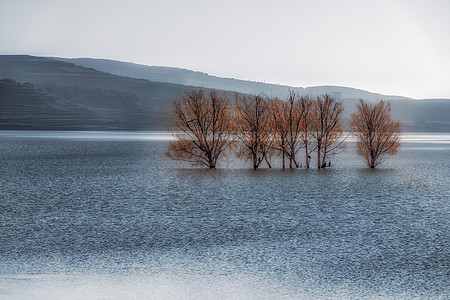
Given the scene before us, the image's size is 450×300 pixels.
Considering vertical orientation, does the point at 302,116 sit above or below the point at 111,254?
above

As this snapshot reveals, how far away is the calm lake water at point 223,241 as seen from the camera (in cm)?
1111

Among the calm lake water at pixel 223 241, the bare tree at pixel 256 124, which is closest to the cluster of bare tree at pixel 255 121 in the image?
the bare tree at pixel 256 124

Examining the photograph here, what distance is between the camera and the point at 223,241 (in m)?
15.8

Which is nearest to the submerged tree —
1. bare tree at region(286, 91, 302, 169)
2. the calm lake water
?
bare tree at region(286, 91, 302, 169)

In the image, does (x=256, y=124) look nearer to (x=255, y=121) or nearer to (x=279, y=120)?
(x=255, y=121)

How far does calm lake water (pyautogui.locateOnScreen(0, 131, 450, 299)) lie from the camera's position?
1111 cm

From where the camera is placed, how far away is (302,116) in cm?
4481

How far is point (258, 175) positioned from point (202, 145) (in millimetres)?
7505

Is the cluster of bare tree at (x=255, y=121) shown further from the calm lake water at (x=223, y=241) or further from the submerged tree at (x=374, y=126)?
the calm lake water at (x=223, y=241)

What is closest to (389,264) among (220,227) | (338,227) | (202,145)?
(338,227)

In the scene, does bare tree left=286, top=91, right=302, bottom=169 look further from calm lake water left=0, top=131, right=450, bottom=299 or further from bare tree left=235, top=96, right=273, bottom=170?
calm lake water left=0, top=131, right=450, bottom=299

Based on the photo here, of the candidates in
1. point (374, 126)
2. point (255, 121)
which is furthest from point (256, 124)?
point (374, 126)

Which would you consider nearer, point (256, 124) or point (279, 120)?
point (256, 124)

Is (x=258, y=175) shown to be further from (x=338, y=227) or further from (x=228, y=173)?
(x=338, y=227)
